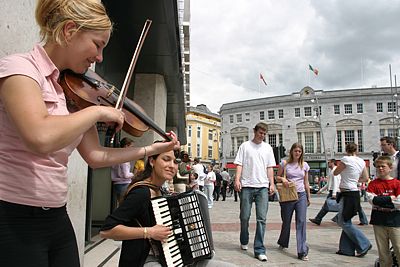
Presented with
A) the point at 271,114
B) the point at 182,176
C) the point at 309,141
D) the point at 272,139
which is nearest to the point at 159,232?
the point at 182,176

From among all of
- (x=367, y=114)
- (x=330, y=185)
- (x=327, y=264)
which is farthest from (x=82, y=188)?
(x=367, y=114)

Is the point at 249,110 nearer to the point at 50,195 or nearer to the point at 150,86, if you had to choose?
the point at 150,86

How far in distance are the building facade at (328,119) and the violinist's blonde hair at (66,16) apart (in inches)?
2285

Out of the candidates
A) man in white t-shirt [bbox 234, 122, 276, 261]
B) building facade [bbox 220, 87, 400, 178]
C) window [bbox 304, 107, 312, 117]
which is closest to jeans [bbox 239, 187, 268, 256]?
man in white t-shirt [bbox 234, 122, 276, 261]

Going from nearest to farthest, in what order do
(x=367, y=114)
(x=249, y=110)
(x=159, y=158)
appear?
(x=159, y=158), (x=367, y=114), (x=249, y=110)

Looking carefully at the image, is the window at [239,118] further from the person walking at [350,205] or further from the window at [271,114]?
the person walking at [350,205]

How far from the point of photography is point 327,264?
4945mm

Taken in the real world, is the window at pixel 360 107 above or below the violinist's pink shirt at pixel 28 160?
above

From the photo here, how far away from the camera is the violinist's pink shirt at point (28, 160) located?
3.94ft

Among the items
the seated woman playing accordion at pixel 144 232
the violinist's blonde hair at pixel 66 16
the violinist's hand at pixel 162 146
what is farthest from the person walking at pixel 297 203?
the violinist's blonde hair at pixel 66 16

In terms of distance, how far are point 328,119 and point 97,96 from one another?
64646 mm

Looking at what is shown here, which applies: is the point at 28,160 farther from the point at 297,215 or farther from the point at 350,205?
the point at 350,205

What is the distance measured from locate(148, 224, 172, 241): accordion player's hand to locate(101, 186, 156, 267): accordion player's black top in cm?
10

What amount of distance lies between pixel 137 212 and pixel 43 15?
1313 mm
